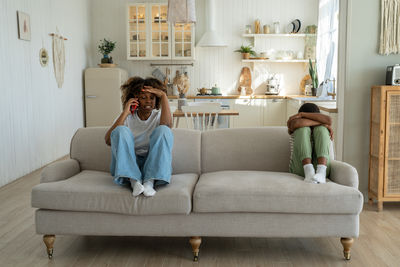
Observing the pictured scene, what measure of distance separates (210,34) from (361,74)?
409 centimetres

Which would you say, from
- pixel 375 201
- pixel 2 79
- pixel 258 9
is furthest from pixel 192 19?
pixel 258 9

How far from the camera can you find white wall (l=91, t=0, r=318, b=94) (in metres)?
7.82

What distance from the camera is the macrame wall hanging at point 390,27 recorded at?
3.71 meters

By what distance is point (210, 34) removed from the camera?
24.7 feet

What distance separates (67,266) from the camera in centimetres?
251

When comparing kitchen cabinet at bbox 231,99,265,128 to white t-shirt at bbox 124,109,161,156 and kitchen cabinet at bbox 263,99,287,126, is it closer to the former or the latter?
kitchen cabinet at bbox 263,99,287,126

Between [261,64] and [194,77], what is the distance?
127 cm

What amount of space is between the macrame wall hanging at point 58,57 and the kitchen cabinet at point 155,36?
1.50 m

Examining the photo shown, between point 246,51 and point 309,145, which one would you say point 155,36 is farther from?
point 309,145

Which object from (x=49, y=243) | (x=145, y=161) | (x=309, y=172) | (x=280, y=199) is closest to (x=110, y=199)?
(x=145, y=161)

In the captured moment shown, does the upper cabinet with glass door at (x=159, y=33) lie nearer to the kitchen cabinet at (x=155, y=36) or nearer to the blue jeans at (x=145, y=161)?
the kitchen cabinet at (x=155, y=36)

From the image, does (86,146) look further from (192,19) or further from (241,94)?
(241,94)

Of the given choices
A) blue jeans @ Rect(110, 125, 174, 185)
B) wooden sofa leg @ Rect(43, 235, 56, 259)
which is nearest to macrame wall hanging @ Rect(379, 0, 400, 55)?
blue jeans @ Rect(110, 125, 174, 185)

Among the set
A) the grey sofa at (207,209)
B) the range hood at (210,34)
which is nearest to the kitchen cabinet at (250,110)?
the range hood at (210,34)
